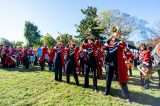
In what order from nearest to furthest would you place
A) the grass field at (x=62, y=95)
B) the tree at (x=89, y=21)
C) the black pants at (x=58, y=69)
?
the grass field at (x=62, y=95) < the black pants at (x=58, y=69) < the tree at (x=89, y=21)

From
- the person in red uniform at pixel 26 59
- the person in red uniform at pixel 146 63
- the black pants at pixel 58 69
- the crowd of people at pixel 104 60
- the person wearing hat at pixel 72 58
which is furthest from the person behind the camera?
the person in red uniform at pixel 26 59

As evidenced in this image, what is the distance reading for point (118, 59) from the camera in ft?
31.8

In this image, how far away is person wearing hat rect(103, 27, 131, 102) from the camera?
9.58m

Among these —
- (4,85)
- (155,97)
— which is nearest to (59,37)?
(4,85)

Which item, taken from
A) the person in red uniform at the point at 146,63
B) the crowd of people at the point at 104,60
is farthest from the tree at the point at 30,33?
the person in red uniform at the point at 146,63

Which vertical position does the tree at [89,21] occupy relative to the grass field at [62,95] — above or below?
above

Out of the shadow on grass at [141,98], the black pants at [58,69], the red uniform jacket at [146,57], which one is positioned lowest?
the shadow on grass at [141,98]

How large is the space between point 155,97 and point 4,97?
6059 mm

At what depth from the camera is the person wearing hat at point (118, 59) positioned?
9.58m

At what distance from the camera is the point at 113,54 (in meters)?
9.85

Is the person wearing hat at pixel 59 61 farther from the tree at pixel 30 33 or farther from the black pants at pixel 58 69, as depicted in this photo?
the tree at pixel 30 33

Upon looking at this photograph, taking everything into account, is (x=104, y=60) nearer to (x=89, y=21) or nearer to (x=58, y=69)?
(x=58, y=69)

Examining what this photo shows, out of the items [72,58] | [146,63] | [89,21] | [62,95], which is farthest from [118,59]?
[89,21]

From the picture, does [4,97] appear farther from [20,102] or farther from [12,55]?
[12,55]
